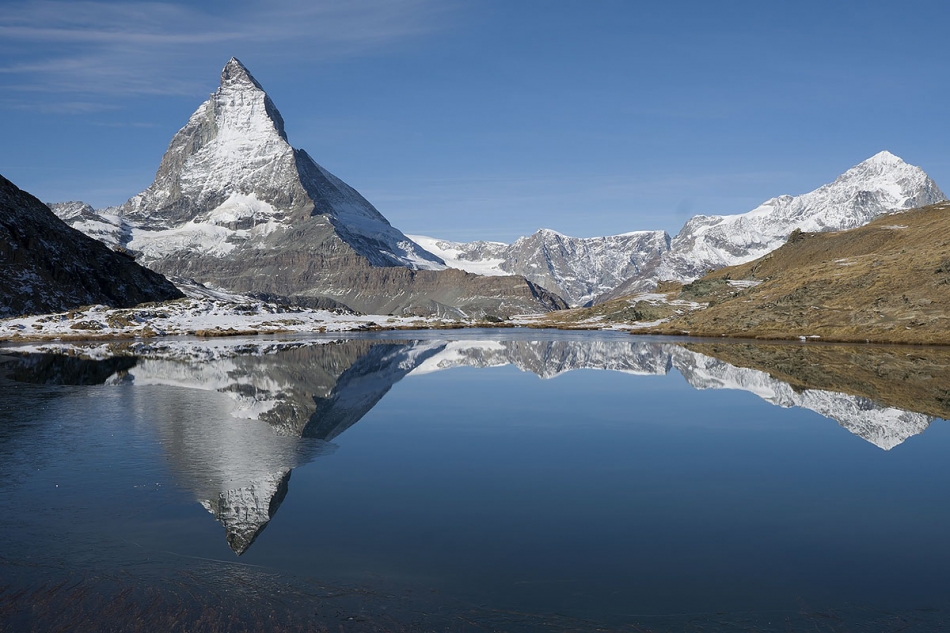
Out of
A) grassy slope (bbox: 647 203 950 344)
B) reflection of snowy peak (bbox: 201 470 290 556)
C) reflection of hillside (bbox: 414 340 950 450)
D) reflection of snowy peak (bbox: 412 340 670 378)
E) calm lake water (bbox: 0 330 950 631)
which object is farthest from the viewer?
grassy slope (bbox: 647 203 950 344)

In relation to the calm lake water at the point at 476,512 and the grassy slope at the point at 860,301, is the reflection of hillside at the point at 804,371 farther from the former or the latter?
the grassy slope at the point at 860,301

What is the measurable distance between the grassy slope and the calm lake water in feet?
158

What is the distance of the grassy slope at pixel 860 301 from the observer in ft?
263

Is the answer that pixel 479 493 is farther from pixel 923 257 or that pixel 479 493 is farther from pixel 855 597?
pixel 923 257

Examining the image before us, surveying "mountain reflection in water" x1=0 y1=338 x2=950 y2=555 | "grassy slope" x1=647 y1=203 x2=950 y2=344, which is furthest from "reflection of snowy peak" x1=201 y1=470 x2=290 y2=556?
"grassy slope" x1=647 y1=203 x2=950 y2=344

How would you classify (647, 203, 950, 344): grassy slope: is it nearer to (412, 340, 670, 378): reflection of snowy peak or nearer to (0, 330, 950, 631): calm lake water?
(412, 340, 670, 378): reflection of snowy peak

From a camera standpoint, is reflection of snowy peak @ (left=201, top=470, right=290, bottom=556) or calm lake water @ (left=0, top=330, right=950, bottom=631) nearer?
calm lake water @ (left=0, top=330, right=950, bottom=631)

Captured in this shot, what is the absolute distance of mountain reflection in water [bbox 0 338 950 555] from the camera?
21.8 meters

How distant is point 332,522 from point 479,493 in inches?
171

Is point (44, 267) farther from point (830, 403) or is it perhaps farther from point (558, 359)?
point (830, 403)

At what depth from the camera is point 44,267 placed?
16938 cm

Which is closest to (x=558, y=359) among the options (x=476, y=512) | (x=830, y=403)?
(x=830, y=403)

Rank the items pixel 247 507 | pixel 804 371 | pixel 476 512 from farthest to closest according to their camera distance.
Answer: pixel 804 371 < pixel 247 507 < pixel 476 512

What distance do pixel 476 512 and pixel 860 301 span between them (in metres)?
86.0
